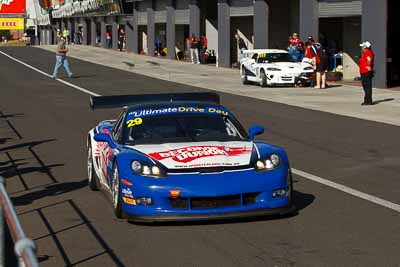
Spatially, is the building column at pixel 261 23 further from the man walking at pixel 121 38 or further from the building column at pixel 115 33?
the building column at pixel 115 33

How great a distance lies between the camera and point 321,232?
307 inches

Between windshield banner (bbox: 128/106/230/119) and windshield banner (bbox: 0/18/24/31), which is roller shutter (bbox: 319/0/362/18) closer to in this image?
windshield banner (bbox: 128/106/230/119)

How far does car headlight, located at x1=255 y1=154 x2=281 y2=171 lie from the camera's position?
817cm

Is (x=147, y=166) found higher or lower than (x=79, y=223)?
higher

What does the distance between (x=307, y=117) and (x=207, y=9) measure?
31.8m

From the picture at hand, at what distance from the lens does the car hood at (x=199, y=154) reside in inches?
318

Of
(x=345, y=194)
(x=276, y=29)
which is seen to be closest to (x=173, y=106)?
(x=345, y=194)

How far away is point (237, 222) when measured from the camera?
325 inches

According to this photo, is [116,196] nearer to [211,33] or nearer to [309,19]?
[309,19]

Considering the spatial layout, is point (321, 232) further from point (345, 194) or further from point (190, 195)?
point (345, 194)

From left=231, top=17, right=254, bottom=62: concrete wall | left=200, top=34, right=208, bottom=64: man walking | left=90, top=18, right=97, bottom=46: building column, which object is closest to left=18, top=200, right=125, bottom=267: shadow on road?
left=231, top=17, right=254, bottom=62: concrete wall

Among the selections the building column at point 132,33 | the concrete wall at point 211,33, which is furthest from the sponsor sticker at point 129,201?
the building column at point 132,33

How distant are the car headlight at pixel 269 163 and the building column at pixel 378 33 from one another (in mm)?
21972

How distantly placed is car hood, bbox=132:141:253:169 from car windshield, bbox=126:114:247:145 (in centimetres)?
33
